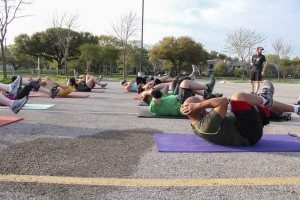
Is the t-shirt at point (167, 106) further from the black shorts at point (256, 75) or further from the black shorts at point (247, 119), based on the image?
the black shorts at point (256, 75)

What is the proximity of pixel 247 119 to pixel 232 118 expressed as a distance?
0.64 feet

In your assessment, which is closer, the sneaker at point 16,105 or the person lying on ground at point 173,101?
the sneaker at point 16,105

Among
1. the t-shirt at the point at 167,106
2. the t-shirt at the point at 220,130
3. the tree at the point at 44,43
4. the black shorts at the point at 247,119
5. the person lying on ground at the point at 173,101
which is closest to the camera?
the black shorts at the point at 247,119

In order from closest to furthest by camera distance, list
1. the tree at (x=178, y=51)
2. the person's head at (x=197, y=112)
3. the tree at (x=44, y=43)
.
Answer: the person's head at (x=197, y=112) < the tree at (x=178, y=51) < the tree at (x=44, y=43)

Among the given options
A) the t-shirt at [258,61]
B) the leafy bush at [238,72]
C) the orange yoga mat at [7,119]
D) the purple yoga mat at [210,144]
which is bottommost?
the leafy bush at [238,72]

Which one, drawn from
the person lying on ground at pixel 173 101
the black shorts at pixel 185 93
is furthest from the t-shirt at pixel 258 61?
the black shorts at pixel 185 93

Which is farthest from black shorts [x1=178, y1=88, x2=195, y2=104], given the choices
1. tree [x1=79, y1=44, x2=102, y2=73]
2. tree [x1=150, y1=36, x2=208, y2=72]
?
tree [x1=150, y1=36, x2=208, y2=72]

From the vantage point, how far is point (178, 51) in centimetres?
5884

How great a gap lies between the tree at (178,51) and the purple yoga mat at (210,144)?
53.2 m

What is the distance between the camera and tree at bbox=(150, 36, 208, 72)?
58.8 metres

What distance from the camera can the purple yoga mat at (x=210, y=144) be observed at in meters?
5.14

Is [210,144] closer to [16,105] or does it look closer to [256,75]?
[16,105]

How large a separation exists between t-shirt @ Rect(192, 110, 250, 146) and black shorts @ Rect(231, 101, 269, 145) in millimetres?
76

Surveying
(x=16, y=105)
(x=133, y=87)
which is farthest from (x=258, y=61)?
(x=16, y=105)
